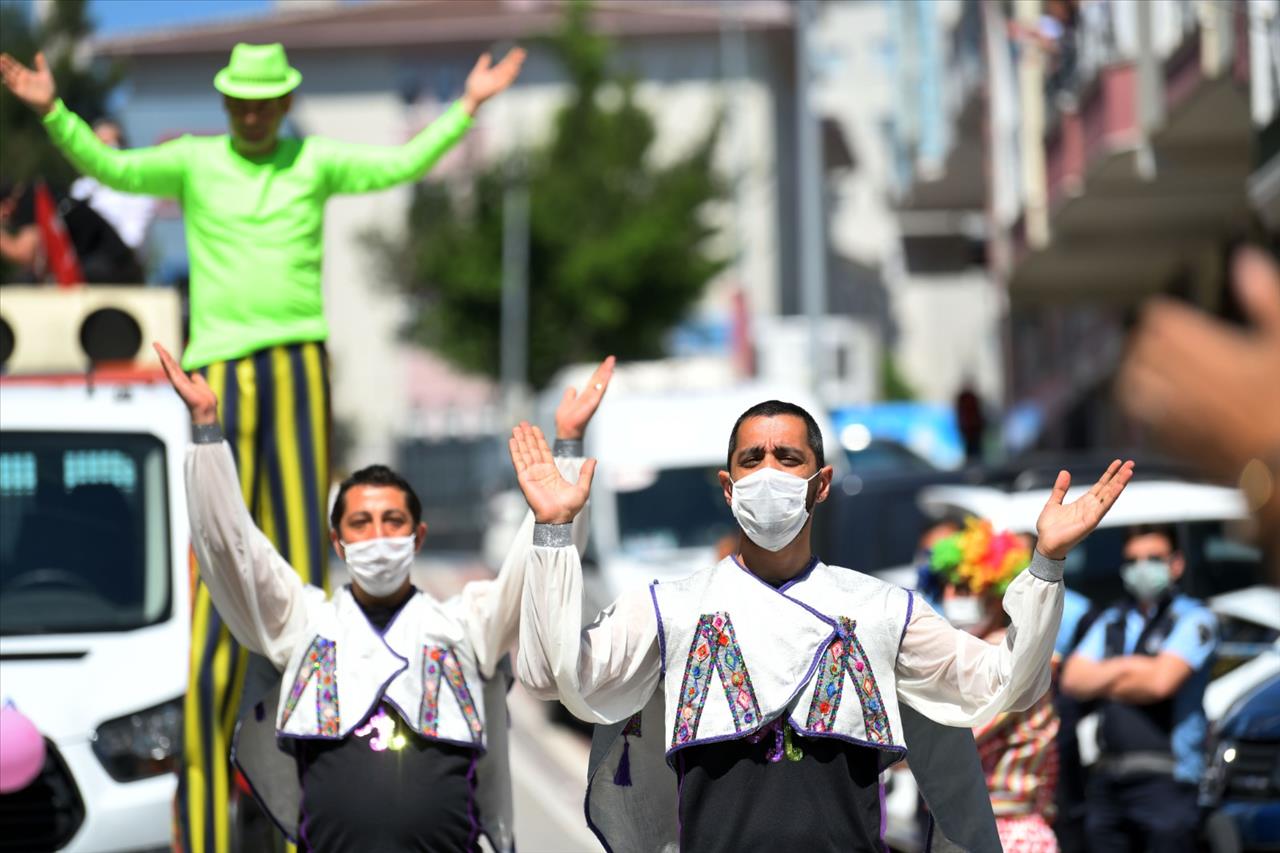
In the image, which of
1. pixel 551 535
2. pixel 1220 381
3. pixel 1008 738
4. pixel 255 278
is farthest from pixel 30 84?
pixel 1220 381

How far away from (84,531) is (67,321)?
4.55 ft

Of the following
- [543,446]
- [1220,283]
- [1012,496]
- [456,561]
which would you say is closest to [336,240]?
[456,561]

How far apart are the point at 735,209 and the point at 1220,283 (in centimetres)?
2976

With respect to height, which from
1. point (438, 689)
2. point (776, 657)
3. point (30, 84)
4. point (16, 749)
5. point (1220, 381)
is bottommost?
point (16, 749)

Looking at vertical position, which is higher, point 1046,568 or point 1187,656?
point 1046,568

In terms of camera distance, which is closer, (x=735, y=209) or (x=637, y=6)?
(x=735, y=209)

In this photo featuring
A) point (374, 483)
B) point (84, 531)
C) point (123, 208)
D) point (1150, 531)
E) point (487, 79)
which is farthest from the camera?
point (123, 208)

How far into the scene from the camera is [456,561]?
40.2 m

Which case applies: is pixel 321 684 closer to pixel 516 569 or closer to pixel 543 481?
pixel 516 569

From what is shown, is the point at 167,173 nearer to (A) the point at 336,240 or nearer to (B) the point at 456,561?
(B) the point at 456,561

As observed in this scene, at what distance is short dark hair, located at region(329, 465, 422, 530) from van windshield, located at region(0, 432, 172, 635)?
1.93 meters

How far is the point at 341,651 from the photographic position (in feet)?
17.7

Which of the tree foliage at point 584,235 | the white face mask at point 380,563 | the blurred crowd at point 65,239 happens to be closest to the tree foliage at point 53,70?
the tree foliage at point 584,235

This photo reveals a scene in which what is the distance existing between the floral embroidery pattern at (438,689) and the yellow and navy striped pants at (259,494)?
1116 mm
